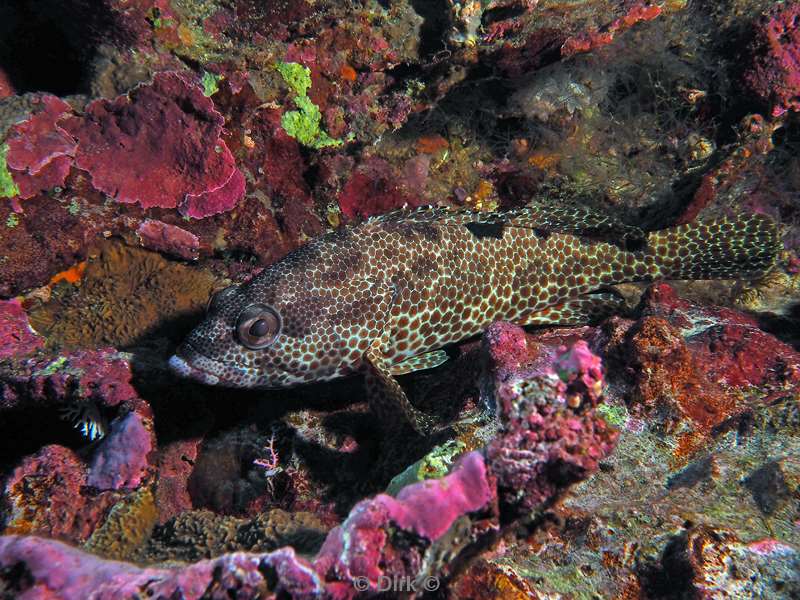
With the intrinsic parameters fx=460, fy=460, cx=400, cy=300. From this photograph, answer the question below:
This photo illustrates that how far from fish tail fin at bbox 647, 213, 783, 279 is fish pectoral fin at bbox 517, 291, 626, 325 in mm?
644

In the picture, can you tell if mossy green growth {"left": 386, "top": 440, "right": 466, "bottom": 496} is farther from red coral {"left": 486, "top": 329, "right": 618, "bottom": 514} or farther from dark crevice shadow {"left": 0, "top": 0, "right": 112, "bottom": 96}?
dark crevice shadow {"left": 0, "top": 0, "right": 112, "bottom": 96}

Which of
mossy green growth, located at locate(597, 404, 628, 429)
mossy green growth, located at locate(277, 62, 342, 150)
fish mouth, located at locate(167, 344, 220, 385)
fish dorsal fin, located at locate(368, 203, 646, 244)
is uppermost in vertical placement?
mossy green growth, located at locate(277, 62, 342, 150)

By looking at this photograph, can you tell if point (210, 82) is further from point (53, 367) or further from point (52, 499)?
point (52, 499)

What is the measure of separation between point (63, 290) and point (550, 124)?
6182 millimetres

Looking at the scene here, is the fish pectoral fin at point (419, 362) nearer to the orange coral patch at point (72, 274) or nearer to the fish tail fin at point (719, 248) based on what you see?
the fish tail fin at point (719, 248)

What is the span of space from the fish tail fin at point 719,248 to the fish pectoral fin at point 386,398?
3.28 meters

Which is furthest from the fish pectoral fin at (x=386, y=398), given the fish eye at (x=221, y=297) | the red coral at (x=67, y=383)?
the red coral at (x=67, y=383)

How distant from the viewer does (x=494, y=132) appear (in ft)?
20.3

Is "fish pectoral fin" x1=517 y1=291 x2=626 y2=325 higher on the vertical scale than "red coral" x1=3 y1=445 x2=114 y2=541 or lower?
higher

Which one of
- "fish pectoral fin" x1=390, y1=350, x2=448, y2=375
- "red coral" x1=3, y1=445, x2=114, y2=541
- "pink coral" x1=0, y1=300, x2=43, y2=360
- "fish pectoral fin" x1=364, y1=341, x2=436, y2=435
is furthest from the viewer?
"fish pectoral fin" x1=390, y1=350, x2=448, y2=375

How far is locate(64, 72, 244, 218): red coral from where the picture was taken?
4629 millimetres

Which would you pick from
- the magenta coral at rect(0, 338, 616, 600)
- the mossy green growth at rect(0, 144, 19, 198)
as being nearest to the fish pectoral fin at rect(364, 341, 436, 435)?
the magenta coral at rect(0, 338, 616, 600)

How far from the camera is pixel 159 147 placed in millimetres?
4758

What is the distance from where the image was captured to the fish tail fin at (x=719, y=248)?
511 centimetres
